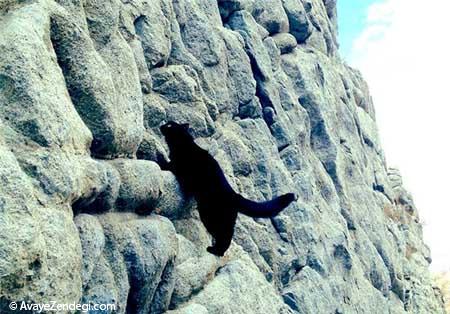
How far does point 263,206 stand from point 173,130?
2486mm

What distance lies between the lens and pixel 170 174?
40.4 ft

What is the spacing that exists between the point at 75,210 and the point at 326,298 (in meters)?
12.1

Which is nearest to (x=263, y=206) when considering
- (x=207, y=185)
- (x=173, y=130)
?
(x=207, y=185)

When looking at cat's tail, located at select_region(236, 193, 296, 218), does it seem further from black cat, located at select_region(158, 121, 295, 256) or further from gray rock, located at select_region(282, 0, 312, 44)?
gray rock, located at select_region(282, 0, 312, 44)

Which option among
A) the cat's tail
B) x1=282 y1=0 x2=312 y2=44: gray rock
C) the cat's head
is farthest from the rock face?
the cat's tail

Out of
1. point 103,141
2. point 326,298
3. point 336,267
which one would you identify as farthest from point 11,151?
point 336,267

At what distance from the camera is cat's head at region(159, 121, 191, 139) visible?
12.8 meters

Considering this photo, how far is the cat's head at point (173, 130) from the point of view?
12.8 meters

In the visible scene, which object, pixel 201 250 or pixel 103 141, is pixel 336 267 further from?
pixel 103 141

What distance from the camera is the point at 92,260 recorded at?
8.45m

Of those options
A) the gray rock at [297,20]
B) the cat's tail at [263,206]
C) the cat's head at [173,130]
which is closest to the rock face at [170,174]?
the gray rock at [297,20]

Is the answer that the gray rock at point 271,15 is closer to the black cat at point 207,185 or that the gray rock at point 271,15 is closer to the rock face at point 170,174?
the rock face at point 170,174

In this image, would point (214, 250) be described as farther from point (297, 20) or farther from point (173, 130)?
point (297, 20)

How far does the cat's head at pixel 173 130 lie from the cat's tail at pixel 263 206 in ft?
5.81
